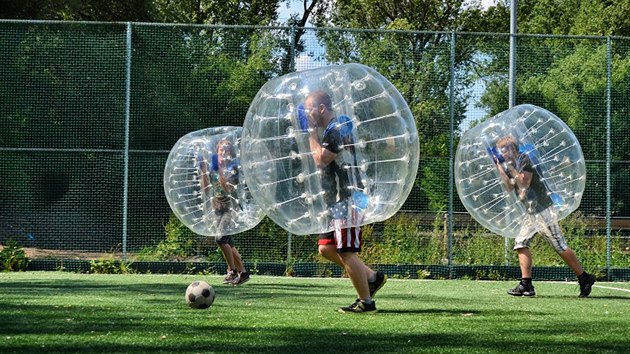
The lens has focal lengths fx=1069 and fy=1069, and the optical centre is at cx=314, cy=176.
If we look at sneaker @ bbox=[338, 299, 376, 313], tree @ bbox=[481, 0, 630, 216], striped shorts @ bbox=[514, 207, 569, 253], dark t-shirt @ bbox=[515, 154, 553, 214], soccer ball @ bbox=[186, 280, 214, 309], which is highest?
tree @ bbox=[481, 0, 630, 216]

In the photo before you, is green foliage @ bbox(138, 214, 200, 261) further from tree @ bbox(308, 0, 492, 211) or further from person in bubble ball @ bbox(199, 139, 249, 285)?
person in bubble ball @ bbox(199, 139, 249, 285)

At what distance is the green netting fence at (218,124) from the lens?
14.5 metres

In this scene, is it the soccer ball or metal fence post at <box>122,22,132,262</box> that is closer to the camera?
the soccer ball

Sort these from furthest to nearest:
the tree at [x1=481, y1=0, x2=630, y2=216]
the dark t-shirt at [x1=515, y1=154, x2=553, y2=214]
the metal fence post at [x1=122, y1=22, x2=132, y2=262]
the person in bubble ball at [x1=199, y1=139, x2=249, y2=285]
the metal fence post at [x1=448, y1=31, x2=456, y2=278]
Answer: the tree at [x1=481, y1=0, x2=630, y2=216] < the metal fence post at [x1=448, y1=31, x2=456, y2=278] < the metal fence post at [x1=122, y1=22, x2=132, y2=262] < the person in bubble ball at [x1=199, y1=139, x2=249, y2=285] < the dark t-shirt at [x1=515, y1=154, x2=553, y2=214]

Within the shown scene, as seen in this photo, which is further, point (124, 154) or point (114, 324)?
point (124, 154)

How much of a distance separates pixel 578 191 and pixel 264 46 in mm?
5896

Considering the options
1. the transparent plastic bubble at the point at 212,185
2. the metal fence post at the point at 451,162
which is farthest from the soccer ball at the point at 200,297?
the metal fence post at the point at 451,162

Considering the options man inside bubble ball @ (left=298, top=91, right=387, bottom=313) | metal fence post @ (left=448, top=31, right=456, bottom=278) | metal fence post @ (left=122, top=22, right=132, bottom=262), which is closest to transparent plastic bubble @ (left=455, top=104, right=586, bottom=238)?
man inside bubble ball @ (left=298, top=91, right=387, bottom=313)

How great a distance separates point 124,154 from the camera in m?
14.5

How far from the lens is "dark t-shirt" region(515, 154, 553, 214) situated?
33.3 feet

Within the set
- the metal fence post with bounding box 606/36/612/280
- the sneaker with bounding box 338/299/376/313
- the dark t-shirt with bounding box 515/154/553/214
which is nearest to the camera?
the sneaker with bounding box 338/299/376/313

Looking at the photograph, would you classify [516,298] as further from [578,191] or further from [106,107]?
[106,107]

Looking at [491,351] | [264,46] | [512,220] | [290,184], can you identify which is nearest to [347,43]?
[264,46]

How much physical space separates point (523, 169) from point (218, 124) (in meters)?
5.70
